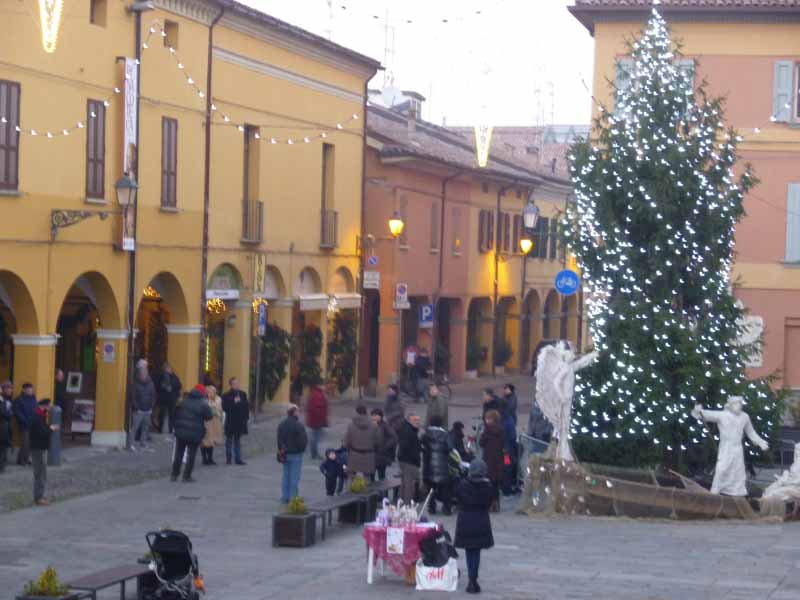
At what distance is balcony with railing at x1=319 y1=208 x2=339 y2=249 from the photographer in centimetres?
4040

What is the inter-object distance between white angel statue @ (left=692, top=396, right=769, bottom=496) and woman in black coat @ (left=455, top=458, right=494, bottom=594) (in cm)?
785

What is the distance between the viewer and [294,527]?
60.4ft

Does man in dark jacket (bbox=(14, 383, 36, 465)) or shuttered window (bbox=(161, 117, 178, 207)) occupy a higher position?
shuttered window (bbox=(161, 117, 178, 207))

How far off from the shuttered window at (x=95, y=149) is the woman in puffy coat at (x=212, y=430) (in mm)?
4360

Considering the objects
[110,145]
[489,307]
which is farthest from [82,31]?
[489,307]

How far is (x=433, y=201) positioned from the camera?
49.0m

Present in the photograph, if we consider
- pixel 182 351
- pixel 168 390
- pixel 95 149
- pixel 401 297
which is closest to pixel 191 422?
pixel 168 390

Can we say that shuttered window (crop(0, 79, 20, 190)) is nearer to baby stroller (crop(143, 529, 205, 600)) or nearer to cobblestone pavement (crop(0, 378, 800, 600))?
cobblestone pavement (crop(0, 378, 800, 600))

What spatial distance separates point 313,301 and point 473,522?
80.1 ft

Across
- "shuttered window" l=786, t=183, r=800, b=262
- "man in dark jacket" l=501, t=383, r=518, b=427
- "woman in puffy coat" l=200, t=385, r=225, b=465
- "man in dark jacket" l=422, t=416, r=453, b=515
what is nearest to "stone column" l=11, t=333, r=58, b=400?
"woman in puffy coat" l=200, t=385, r=225, b=465

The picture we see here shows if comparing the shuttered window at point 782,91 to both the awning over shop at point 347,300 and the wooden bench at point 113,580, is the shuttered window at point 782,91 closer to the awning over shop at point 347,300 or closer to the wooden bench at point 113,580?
the awning over shop at point 347,300

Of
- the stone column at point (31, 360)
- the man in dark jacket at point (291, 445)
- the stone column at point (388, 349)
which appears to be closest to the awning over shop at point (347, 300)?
the stone column at point (388, 349)

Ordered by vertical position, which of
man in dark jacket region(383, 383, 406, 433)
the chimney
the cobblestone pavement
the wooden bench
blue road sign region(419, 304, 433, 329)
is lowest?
the cobblestone pavement

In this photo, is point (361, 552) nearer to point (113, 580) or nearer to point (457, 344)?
point (113, 580)
